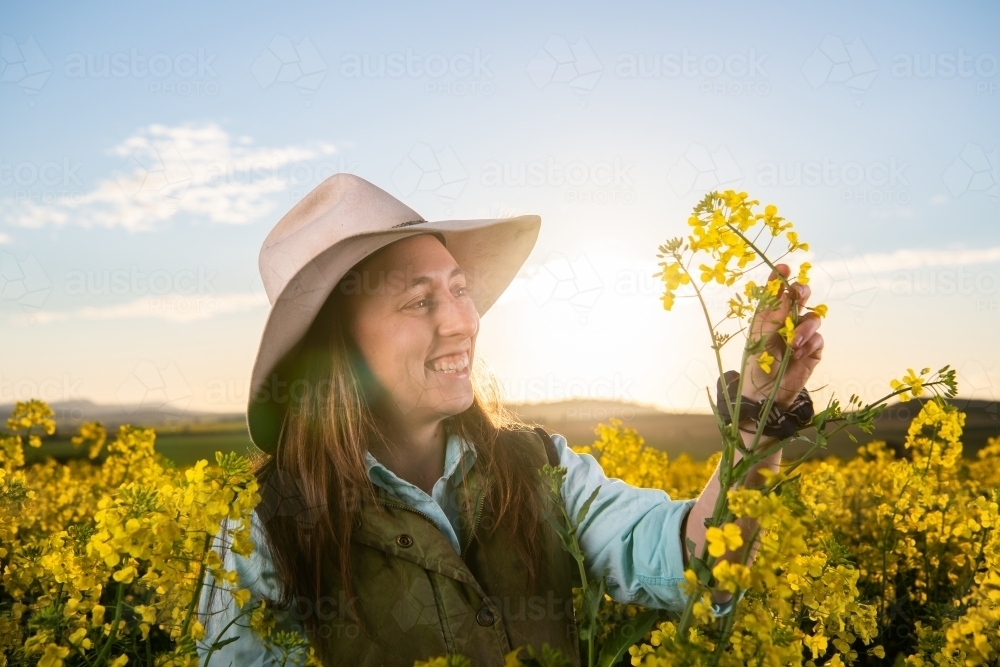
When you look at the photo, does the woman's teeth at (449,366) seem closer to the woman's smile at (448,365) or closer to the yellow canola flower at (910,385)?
the woman's smile at (448,365)

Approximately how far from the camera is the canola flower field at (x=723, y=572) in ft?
4.26

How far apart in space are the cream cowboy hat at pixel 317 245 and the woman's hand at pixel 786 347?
1.02m

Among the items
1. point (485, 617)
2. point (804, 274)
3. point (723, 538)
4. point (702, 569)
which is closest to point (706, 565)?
point (702, 569)

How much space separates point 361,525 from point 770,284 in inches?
48.3

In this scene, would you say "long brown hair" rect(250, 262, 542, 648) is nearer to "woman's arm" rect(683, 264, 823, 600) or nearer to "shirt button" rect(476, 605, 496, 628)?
"shirt button" rect(476, 605, 496, 628)

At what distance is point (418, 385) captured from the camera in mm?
2158

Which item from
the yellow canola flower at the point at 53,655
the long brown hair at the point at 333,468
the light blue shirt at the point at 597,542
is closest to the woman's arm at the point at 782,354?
the light blue shirt at the point at 597,542

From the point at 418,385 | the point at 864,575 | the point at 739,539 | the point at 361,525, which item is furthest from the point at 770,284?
the point at 864,575

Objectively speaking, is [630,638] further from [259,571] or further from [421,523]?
[259,571]

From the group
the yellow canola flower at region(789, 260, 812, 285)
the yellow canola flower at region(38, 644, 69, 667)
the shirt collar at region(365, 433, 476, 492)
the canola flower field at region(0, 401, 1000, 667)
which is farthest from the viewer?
the shirt collar at region(365, 433, 476, 492)

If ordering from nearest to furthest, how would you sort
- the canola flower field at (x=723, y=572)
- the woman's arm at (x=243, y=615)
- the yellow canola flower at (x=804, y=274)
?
the canola flower field at (x=723, y=572) < the yellow canola flower at (x=804, y=274) < the woman's arm at (x=243, y=615)

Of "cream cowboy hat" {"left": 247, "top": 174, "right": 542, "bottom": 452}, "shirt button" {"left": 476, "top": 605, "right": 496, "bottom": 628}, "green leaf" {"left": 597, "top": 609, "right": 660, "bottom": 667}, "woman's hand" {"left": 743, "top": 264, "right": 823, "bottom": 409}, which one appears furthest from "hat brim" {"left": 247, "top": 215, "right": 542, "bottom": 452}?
"green leaf" {"left": 597, "top": 609, "right": 660, "bottom": 667}

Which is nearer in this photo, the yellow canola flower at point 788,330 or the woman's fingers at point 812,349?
the yellow canola flower at point 788,330

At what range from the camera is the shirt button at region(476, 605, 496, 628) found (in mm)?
1957
